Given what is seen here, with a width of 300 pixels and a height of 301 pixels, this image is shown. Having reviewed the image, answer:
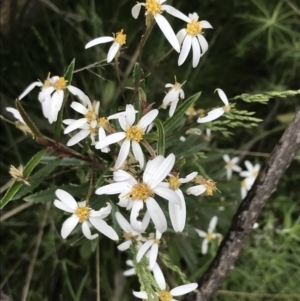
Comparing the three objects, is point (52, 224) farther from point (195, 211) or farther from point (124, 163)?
point (124, 163)

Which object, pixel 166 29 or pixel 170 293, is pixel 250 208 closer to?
pixel 170 293

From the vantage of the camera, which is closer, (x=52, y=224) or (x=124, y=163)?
(x=124, y=163)

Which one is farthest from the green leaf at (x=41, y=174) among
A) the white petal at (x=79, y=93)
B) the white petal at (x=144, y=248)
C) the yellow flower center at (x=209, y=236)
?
the yellow flower center at (x=209, y=236)

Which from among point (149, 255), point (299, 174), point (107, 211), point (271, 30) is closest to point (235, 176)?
point (299, 174)

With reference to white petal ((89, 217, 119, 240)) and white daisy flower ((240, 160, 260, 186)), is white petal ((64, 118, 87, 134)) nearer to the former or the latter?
white petal ((89, 217, 119, 240))

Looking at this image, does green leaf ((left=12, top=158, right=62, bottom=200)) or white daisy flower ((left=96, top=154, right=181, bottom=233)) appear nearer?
white daisy flower ((left=96, top=154, right=181, bottom=233))

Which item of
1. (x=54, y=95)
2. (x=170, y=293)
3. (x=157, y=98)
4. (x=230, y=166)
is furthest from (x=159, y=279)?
(x=157, y=98)

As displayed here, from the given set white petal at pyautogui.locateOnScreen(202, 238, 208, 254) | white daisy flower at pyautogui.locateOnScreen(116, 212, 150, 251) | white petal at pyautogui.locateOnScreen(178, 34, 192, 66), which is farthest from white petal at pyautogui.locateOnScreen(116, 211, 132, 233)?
white petal at pyautogui.locateOnScreen(202, 238, 208, 254)
